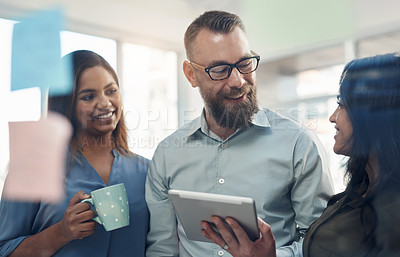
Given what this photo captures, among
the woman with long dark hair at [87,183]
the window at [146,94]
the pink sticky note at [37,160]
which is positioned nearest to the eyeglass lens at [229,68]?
the window at [146,94]

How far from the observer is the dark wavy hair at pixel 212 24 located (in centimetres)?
69

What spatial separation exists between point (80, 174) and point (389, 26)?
600mm

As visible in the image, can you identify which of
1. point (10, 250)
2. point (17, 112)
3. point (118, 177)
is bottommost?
point (10, 250)

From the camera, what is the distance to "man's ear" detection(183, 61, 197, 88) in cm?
75

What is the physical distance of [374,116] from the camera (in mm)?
521

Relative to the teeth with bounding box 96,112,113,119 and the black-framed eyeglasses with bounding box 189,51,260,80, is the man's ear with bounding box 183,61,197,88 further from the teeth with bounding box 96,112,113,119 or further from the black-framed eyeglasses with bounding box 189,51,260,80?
the teeth with bounding box 96,112,113,119

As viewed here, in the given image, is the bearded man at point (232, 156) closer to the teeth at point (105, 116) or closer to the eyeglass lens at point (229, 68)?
the eyeglass lens at point (229, 68)

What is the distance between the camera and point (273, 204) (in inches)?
28.6

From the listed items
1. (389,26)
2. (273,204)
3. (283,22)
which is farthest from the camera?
(273,204)

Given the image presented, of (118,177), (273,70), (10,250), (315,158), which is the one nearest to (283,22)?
(273,70)

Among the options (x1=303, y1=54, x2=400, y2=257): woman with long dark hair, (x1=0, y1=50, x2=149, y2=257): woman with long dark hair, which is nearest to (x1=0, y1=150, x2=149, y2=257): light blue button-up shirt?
(x1=0, y1=50, x2=149, y2=257): woman with long dark hair

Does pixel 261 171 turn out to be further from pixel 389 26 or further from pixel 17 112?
pixel 17 112

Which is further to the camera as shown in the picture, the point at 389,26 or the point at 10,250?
the point at 10,250

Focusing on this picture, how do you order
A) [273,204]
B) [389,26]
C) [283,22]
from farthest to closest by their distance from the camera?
[273,204] → [283,22] → [389,26]
